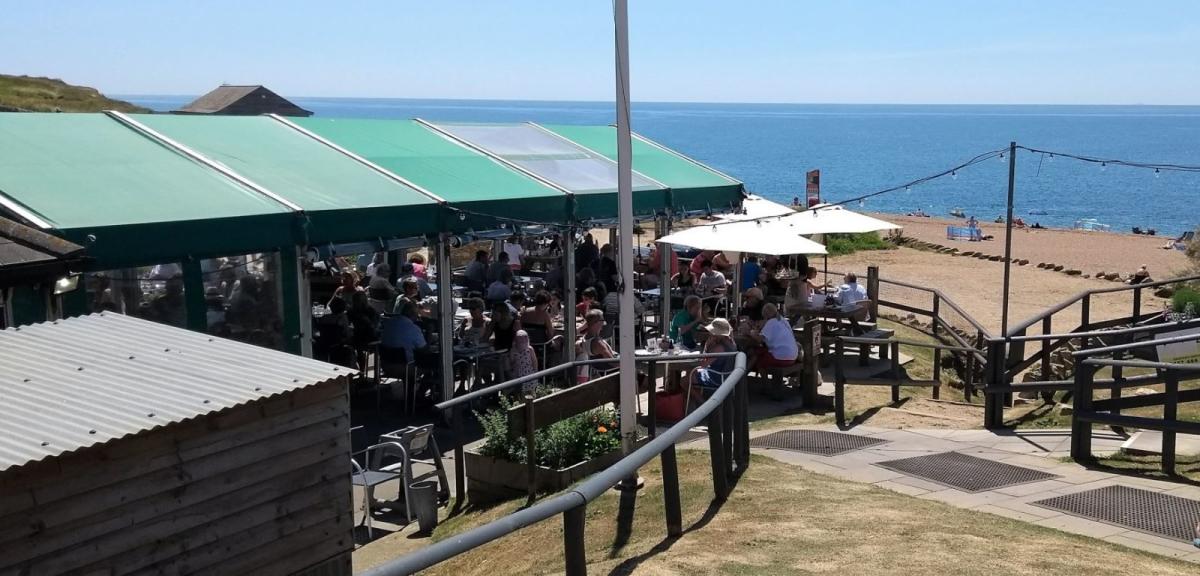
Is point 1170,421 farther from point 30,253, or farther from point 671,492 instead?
point 30,253

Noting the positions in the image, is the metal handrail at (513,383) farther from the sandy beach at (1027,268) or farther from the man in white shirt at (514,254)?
the sandy beach at (1027,268)

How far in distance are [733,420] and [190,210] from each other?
16.6ft

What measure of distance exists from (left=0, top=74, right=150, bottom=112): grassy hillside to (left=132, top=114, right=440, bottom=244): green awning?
33.8m

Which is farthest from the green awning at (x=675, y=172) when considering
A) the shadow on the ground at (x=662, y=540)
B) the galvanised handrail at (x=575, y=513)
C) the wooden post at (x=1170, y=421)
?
the galvanised handrail at (x=575, y=513)

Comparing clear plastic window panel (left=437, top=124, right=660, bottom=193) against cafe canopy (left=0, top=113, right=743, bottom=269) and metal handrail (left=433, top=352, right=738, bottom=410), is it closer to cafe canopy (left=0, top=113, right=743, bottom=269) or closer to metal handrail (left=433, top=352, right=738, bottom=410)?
cafe canopy (left=0, top=113, right=743, bottom=269)

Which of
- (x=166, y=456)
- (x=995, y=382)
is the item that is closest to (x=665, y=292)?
(x=995, y=382)

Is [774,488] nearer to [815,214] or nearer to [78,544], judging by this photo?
[78,544]

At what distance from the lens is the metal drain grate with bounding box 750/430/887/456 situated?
877 cm

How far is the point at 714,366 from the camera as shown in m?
10.2

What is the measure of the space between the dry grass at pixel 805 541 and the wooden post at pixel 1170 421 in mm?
2318

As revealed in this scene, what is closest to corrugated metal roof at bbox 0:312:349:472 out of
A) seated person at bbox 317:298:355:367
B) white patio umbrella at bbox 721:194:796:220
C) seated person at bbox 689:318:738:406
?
seated person at bbox 689:318:738:406

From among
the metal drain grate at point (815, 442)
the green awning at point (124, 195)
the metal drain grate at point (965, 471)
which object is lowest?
the metal drain grate at point (815, 442)

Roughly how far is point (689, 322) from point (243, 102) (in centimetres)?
3204

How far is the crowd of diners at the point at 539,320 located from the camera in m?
11.4
